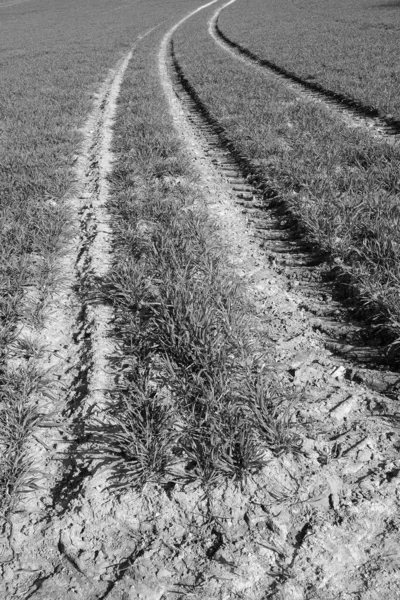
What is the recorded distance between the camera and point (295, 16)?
3966 centimetres

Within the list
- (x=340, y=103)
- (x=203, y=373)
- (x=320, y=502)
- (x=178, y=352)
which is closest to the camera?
(x=320, y=502)

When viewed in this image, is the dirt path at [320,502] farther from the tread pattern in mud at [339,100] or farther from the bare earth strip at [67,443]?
the tread pattern in mud at [339,100]

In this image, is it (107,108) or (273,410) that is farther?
(107,108)

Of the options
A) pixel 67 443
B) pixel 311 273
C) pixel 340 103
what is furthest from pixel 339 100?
pixel 67 443

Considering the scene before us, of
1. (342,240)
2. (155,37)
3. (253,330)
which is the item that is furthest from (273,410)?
(155,37)

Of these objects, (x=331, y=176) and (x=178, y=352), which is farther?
(x=331, y=176)

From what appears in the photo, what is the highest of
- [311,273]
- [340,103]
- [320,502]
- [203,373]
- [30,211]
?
[30,211]

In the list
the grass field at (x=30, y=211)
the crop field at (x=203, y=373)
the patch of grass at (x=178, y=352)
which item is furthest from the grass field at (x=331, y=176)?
the grass field at (x=30, y=211)

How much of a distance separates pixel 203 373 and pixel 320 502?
121 centimetres

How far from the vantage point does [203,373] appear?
3.41 metres

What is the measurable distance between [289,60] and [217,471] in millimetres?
20287

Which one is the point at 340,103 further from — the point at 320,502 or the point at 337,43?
the point at 337,43

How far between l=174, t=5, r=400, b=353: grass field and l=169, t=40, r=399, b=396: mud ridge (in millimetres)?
119

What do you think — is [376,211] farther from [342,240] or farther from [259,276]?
[259,276]
